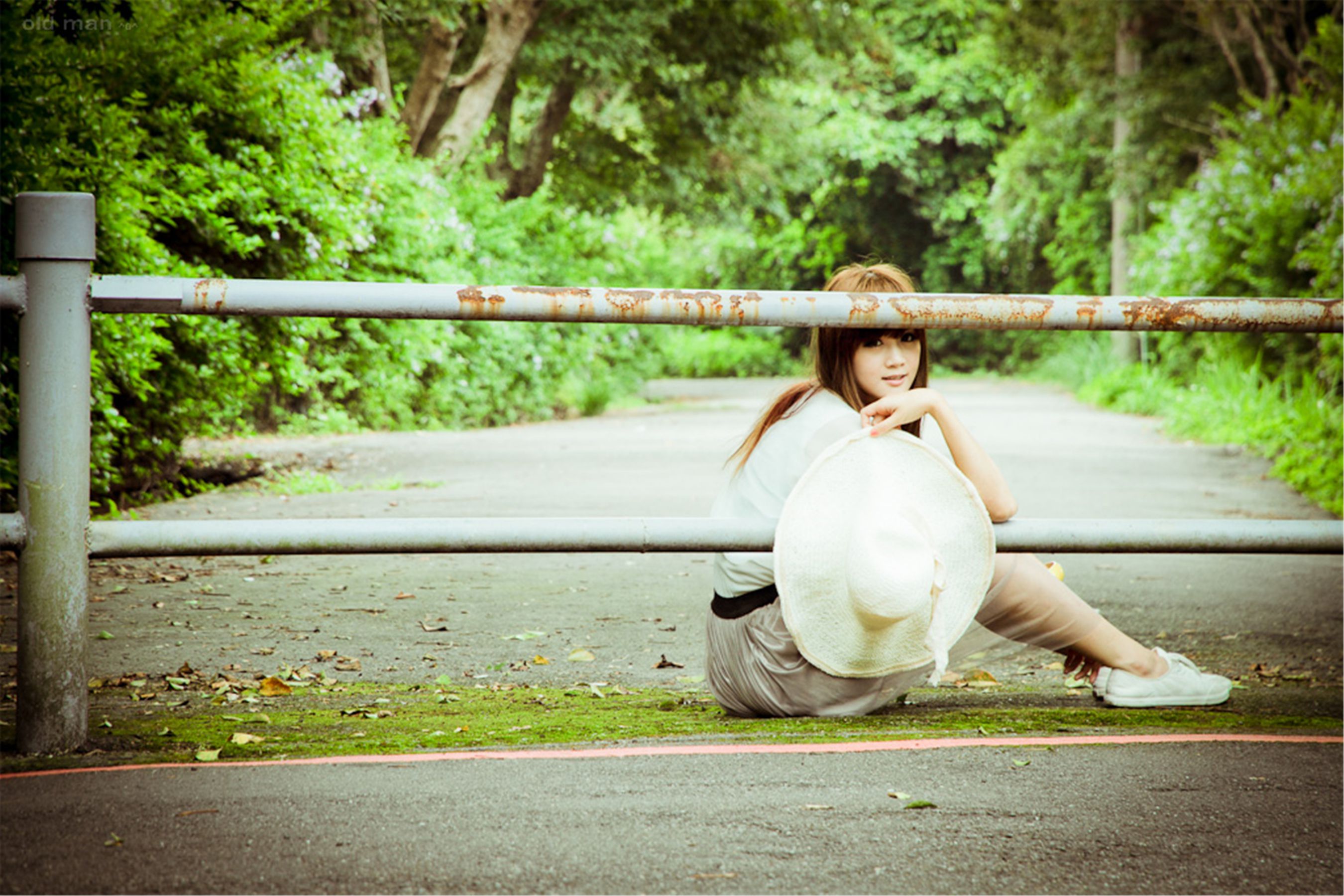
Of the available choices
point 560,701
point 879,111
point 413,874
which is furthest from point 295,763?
point 879,111

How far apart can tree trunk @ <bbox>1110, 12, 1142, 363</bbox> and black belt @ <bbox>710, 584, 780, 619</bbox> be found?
1565 centimetres

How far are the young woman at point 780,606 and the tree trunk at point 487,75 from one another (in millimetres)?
11937

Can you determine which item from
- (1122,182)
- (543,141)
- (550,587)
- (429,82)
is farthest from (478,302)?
(1122,182)

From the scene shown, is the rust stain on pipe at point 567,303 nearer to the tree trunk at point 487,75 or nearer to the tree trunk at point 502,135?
the tree trunk at point 487,75

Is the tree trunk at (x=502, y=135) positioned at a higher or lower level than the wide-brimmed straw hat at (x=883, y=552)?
higher

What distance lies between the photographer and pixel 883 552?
264 centimetres

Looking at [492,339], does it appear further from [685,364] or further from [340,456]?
[685,364]

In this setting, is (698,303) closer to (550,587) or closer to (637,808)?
(637,808)

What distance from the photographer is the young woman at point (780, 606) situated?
2.92m

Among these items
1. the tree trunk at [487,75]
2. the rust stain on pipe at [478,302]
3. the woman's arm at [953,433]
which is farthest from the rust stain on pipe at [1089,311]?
the tree trunk at [487,75]

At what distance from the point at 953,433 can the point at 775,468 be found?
1.31 feet

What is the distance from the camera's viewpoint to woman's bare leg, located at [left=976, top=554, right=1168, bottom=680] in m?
2.99

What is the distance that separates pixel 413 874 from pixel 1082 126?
2254 centimetres

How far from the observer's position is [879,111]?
3275 cm
